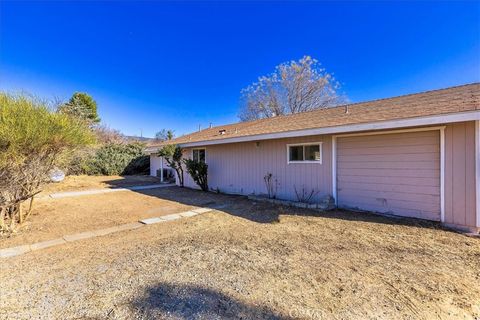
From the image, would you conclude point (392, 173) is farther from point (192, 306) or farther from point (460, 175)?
point (192, 306)

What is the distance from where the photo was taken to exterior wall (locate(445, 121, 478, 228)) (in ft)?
15.3

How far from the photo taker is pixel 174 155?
464 inches

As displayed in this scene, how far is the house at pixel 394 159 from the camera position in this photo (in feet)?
15.6

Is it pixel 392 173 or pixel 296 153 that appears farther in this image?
pixel 296 153

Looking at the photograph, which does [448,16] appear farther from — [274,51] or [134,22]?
[134,22]

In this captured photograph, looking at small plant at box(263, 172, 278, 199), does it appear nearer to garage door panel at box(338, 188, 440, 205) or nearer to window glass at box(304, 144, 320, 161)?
window glass at box(304, 144, 320, 161)

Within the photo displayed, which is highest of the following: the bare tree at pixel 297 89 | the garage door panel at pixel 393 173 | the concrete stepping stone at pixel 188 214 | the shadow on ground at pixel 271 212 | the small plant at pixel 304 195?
the bare tree at pixel 297 89

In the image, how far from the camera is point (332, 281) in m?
2.90

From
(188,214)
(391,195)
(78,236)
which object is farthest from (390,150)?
(78,236)

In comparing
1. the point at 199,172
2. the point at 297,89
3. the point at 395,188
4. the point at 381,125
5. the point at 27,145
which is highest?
the point at 297,89

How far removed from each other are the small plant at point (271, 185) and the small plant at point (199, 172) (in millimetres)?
3367

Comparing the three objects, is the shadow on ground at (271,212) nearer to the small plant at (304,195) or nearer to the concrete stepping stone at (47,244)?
the small plant at (304,195)

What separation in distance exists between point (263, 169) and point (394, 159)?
4.16 m

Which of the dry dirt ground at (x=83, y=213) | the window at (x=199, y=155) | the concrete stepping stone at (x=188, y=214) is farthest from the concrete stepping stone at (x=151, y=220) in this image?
the window at (x=199, y=155)
